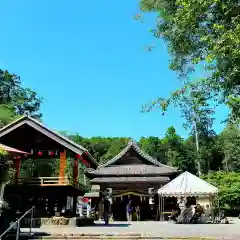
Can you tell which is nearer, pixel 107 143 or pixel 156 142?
pixel 156 142

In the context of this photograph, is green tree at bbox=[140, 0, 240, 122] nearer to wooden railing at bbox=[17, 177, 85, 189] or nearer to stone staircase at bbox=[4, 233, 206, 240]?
stone staircase at bbox=[4, 233, 206, 240]

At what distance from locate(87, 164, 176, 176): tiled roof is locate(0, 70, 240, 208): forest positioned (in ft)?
17.7

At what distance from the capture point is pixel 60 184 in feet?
73.4

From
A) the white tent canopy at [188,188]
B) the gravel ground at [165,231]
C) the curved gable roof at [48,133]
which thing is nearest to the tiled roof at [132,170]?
the white tent canopy at [188,188]

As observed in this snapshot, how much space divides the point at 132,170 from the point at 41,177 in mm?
14125

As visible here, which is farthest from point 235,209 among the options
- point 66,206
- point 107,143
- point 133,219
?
point 107,143

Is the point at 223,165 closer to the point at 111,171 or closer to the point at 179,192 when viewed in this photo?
the point at 111,171

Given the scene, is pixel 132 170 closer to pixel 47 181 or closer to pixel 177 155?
pixel 47 181

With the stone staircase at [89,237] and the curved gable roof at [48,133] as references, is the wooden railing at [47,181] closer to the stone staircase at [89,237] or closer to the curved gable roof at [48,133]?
the curved gable roof at [48,133]

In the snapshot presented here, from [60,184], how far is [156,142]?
2661 inches

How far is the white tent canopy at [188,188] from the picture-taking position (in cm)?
2615

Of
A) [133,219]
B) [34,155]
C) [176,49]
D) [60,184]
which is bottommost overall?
[133,219]

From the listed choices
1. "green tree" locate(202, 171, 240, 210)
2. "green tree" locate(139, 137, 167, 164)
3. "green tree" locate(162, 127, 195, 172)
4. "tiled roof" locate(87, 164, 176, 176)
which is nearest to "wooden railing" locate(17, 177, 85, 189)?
"tiled roof" locate(87, 164, 176, 176)

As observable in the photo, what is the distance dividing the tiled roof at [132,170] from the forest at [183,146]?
5408 mm
